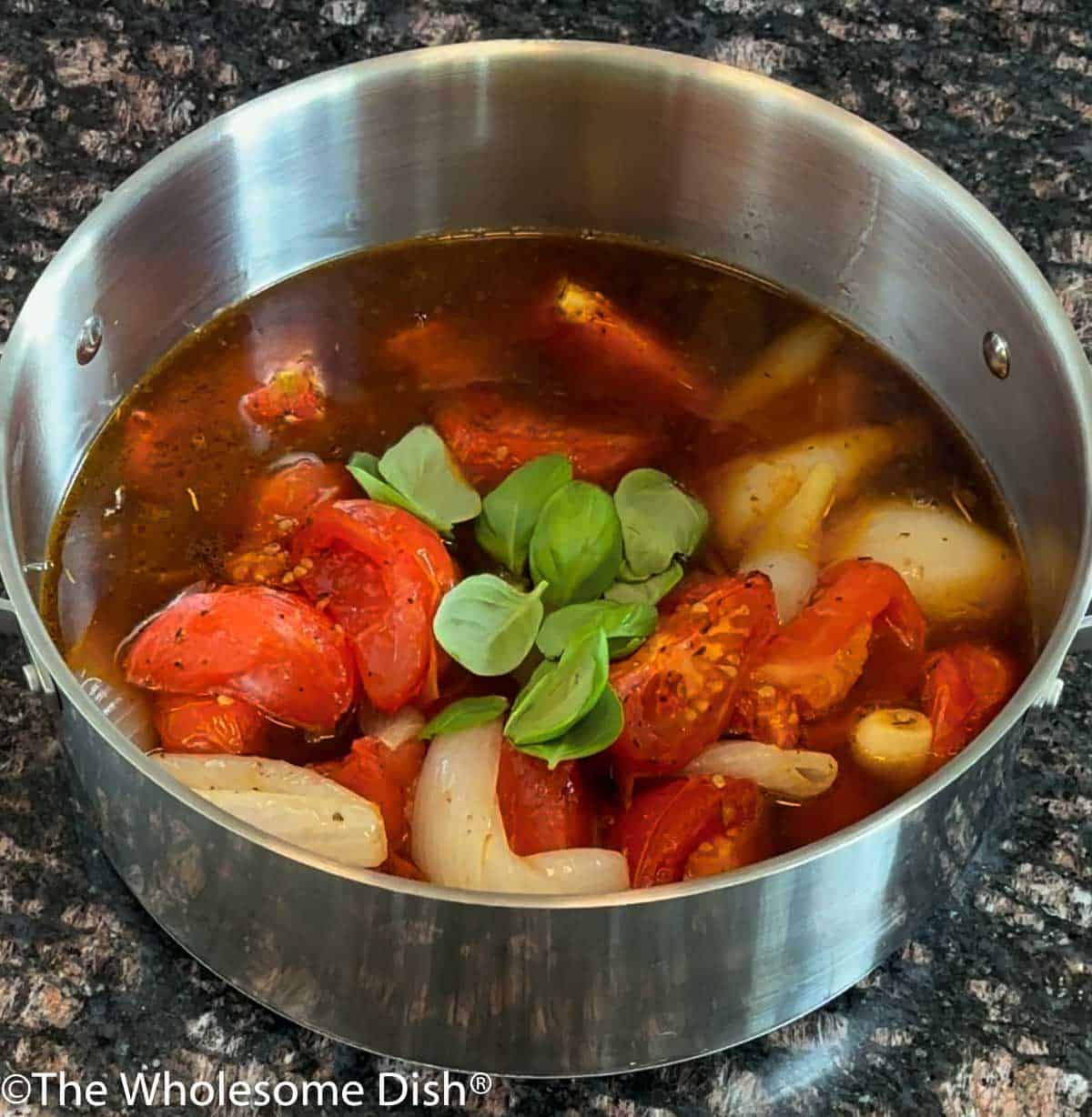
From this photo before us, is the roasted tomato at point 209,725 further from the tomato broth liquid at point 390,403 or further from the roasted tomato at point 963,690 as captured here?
the roasted tomato at point 963,690

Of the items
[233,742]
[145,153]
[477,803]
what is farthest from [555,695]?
[145,153]

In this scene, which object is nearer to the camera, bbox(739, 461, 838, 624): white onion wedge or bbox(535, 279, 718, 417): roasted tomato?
bbox(739, 461, 838, 624): white onion wedge

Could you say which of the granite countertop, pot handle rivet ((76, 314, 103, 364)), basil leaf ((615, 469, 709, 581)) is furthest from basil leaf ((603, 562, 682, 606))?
pot handle rivet ((76, 314, 103, 364))

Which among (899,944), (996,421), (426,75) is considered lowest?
(899,944)

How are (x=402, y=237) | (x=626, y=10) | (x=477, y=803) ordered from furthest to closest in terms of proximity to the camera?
(x=626, y=10) < (x=402, y=237) < (x=477, y=803)

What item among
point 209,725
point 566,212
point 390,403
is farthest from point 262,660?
point 566,212

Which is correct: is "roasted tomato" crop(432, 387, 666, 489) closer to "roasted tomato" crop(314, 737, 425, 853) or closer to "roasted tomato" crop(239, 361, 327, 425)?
"roasted tomato" crop(239, 361, 327, 425)

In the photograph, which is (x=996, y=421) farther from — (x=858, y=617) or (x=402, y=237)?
(x=402, y=237)
